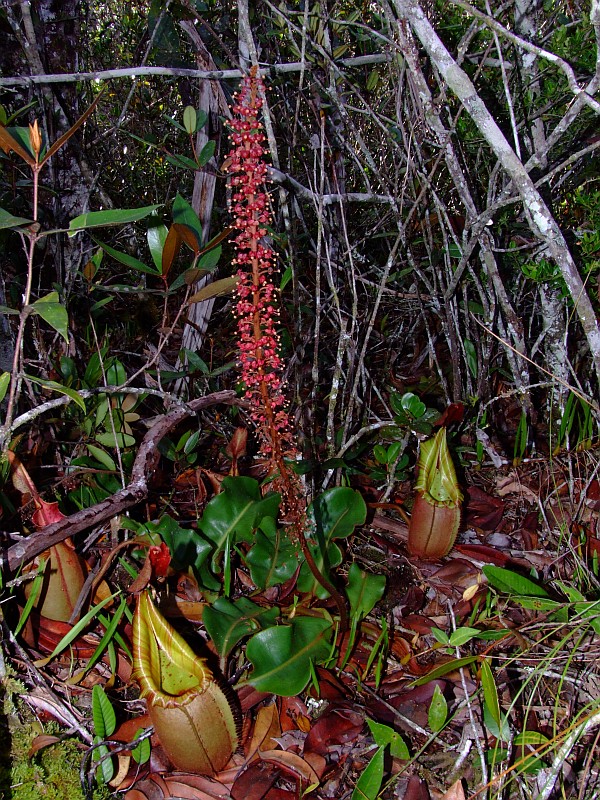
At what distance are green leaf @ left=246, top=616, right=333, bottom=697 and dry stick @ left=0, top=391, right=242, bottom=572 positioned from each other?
1.61 feet

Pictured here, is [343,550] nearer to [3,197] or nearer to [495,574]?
[495,574]

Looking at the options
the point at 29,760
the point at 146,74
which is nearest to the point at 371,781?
the point at 29,760

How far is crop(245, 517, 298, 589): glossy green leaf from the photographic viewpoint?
1.84 meters

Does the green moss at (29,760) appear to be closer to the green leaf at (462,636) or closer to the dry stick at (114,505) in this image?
the dry stick at (114,505)

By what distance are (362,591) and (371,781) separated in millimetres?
509

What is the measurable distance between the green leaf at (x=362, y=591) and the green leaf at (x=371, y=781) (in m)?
0.42

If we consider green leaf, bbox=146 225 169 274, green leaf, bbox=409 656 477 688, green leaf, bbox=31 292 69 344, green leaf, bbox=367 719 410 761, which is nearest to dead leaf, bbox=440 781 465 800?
green leaf, bbox=367 719 410 761

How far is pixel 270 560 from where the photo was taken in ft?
6.10

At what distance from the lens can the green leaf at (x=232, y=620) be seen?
161 centimetres

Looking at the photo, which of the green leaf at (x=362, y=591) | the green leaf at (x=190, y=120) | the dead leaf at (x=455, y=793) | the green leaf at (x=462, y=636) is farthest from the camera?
the green leaf at (x=190, y=120)

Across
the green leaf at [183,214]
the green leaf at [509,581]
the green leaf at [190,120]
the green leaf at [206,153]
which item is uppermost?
the green leaf at [190,120]

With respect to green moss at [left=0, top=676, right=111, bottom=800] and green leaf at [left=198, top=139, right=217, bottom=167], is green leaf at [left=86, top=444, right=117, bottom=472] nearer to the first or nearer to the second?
green moss at [left=0, top=676, right=111, bottom=800]

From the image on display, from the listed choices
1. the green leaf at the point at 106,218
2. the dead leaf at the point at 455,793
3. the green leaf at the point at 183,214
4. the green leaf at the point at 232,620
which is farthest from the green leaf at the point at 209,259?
the dead leaf at the point at 455,793

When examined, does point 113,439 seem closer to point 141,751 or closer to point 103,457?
point 103,457
